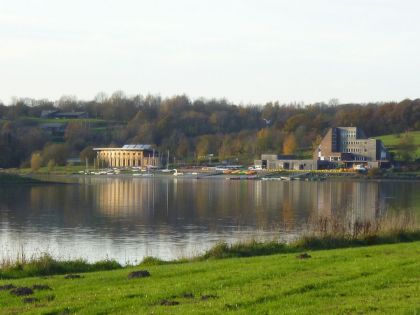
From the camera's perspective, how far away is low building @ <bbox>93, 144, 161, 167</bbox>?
162 metres

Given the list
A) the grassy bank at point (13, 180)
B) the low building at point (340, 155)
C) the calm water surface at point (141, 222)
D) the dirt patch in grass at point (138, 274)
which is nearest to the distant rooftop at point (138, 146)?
the low building at point (340, 155)

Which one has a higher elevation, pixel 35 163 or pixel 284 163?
pixel 35 163

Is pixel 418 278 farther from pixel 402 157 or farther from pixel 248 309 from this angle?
pixel 402 157

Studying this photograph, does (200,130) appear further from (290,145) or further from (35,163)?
(35,163)

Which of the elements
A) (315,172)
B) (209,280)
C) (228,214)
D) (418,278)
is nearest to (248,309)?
(209,280)

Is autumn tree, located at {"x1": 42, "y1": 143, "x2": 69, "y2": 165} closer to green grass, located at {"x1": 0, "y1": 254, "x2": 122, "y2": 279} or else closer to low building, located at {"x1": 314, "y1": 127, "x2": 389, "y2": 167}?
low building, located at {"x1": 314, "y1": 127, "x2": 389, "y2": 167}

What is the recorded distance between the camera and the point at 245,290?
38.8ft

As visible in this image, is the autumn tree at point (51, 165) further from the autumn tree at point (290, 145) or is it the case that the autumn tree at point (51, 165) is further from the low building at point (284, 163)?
the autumn tree at point (290, 145)

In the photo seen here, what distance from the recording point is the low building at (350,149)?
141 meters

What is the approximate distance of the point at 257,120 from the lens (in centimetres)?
19362

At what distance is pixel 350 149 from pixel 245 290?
5484 inches

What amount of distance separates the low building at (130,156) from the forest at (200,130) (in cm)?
415

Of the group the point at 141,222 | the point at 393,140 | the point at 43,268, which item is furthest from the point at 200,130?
the point at 43,268

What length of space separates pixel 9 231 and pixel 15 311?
83.2 feet
